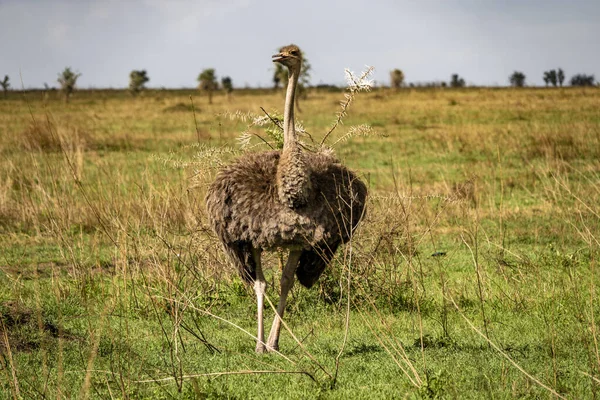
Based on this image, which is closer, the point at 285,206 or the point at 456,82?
the point at 285,206

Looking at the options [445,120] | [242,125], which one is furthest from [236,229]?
[445,120]

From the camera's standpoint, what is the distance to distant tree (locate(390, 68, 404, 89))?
58812 millimetres

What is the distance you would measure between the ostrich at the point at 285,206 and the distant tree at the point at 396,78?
53.8 m

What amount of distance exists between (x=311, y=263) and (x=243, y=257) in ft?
1.66

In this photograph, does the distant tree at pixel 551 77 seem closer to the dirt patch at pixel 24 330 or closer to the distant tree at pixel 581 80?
the distant tree at pixel 581 80

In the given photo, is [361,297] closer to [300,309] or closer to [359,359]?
[300,309]

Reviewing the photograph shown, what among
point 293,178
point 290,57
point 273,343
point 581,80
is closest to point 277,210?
point 293,178

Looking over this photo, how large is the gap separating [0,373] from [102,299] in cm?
205

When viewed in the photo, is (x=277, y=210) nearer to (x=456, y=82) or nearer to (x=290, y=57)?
(x=290, y=57)

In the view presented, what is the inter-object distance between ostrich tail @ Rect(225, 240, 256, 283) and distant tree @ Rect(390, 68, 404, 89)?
54101 millimetres

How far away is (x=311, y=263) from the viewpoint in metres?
5.94

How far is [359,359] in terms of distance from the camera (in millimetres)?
5395

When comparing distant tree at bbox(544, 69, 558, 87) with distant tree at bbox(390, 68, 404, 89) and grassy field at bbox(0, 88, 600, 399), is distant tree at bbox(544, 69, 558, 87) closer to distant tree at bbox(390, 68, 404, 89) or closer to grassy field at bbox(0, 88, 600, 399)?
distant tree at bbox(390, 68, 404, 89)

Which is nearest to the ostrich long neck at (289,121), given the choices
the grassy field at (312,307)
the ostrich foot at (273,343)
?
the grassy field at (312,307)
